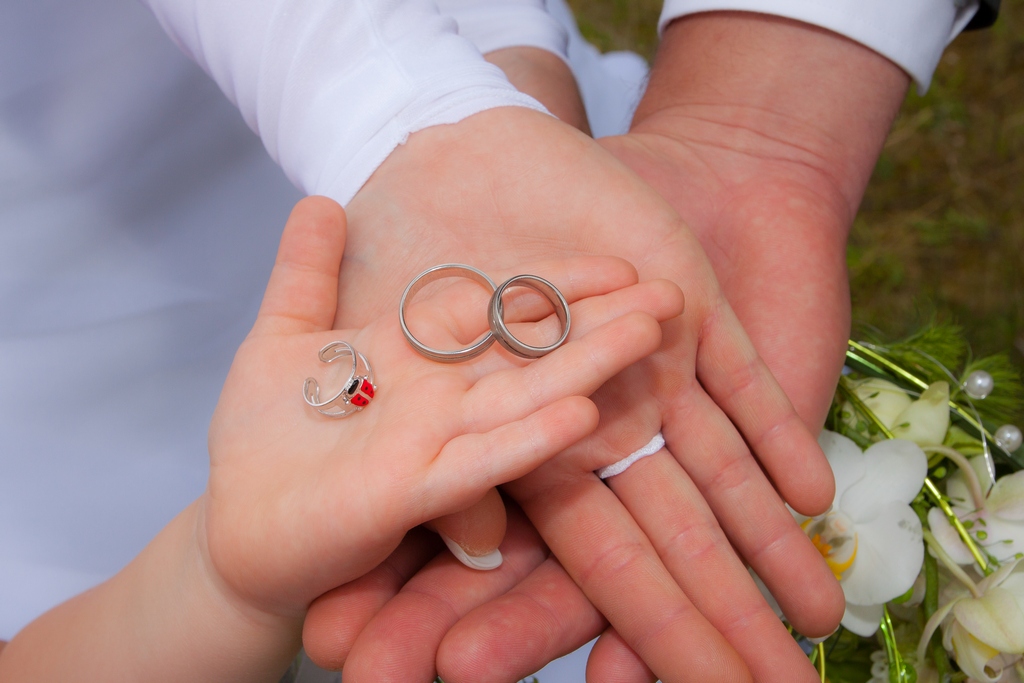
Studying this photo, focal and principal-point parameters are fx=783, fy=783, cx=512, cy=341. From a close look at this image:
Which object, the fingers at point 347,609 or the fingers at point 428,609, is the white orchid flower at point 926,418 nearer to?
the fingers at point 428,609

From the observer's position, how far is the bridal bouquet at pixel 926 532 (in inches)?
53.1

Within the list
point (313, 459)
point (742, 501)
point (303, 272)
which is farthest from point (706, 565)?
point (303, 272)

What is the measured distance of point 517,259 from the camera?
5.43 ft

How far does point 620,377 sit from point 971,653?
0.75m

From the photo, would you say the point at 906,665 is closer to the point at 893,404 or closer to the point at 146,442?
the point at 893,404

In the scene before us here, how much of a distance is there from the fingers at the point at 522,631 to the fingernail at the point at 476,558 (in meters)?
0.06

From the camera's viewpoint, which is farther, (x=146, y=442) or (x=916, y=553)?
(x=146, y=442)

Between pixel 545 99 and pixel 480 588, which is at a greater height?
pixel 545 99

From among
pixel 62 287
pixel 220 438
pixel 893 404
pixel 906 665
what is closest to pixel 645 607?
pixel 906 665

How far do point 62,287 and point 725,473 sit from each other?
166 centimetres

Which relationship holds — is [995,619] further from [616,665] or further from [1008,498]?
[616,665]

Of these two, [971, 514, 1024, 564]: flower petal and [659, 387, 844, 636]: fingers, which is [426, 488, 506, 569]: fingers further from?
[971, 514, 1024, 564]: flower petal

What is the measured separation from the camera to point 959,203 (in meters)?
3.88

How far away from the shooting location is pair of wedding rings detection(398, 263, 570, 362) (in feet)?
4.63
